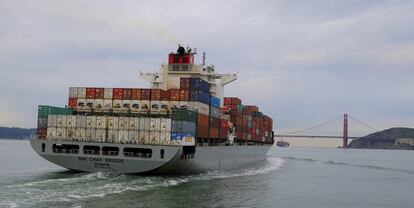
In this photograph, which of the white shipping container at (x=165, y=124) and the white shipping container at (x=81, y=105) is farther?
the white shipping container at (x=81, y=105)

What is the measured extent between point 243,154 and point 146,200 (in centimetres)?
3152

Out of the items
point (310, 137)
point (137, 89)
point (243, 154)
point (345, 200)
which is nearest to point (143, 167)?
point (137, 89)

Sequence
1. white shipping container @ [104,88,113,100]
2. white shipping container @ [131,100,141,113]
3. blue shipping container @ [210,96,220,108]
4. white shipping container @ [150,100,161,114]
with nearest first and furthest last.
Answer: white shipping container @ [150,100,161,114] < white shipping container @ [131,100,141,113] < white shipping container @ [104,88,113,100] < blue shipping container @ [210,96,220,108]

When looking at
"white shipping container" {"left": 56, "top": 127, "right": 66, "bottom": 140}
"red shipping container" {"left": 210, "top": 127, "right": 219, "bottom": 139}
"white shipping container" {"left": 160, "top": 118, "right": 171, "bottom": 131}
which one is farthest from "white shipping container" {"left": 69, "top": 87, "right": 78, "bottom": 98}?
"red shipping container" {"left": 210, "top": 127, "right": 219, "bottom": 139}

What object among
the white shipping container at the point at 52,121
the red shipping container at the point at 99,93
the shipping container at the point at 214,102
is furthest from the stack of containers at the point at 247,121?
the white shipping container at the point at 52,121

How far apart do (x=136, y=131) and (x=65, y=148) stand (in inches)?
231

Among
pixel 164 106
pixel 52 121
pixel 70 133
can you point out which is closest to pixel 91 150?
pixel 70 133

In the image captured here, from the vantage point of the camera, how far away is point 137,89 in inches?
1633

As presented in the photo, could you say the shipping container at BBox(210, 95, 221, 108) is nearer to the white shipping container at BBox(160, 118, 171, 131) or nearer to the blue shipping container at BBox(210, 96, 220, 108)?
the blue shipping container at BBox(210, 96, 220, 108)

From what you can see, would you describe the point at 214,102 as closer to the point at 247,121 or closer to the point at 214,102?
the point at 214,102

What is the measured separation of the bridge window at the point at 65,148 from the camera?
126 ft

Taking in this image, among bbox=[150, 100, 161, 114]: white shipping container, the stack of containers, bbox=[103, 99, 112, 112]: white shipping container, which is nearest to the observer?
bbox=[150, 100, 161, 114]: white shipping container

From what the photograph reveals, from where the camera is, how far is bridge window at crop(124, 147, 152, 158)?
37188 mm

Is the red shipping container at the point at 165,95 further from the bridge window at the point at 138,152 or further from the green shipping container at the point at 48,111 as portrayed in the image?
the green shipping container at the point at 48,111
